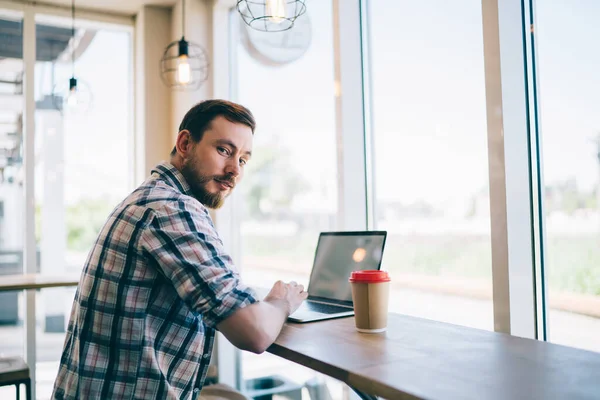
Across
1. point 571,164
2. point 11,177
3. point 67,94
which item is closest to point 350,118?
point 571,164

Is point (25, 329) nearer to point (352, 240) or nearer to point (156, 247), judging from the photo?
point (352, 240)

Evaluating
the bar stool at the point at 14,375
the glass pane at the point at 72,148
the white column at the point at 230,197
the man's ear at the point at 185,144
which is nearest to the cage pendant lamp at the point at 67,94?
the glass pane at the point at 72,148

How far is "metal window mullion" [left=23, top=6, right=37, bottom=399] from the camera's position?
396cm

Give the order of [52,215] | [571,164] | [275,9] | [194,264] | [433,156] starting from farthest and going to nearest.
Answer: [52,215] < [433,156] < [275,9] < [571,164] < [194,264]

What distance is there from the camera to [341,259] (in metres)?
2.00

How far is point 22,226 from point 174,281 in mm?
3349

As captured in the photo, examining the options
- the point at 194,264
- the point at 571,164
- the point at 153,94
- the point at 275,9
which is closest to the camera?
the point at 194,264

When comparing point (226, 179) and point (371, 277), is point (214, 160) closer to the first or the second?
point (226, 179)

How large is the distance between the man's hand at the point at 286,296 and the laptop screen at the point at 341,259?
0.39m

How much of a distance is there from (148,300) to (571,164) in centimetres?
132

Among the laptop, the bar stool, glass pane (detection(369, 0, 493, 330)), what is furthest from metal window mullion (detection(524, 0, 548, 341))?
the bar stool

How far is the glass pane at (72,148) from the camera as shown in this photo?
4121 millimetres

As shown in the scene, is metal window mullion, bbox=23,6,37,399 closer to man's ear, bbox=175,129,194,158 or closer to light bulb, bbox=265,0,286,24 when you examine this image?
light bulb, bbox=265,0,286,24

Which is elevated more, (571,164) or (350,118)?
(350,118)
